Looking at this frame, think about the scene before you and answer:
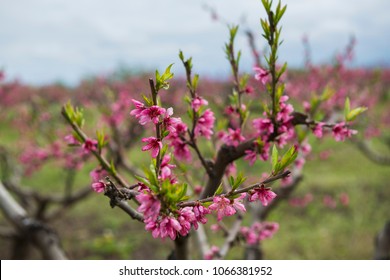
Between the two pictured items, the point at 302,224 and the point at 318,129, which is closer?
the point at 318,129

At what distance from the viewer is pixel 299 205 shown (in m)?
7.75

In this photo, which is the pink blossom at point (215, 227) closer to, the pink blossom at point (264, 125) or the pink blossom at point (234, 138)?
the pink blossom at point (234, 138)

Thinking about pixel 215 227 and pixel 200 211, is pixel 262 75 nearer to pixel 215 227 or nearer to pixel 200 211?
pixel 200 211

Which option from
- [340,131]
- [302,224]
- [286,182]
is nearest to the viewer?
[340,131]

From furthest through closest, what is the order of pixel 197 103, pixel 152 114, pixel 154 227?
pixel 197 103 → pixel 152 114 → pixel 154 227

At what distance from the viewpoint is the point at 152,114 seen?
1.30m

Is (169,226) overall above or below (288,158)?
below

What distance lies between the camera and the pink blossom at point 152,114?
1.28m

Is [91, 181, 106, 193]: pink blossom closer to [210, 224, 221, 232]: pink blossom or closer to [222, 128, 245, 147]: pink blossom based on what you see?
[222, 128, 245, 147]: pink blossom

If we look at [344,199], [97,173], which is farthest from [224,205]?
[344,199]

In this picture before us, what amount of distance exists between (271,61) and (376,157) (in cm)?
536

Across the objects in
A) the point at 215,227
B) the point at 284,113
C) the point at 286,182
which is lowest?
the point at 286,182

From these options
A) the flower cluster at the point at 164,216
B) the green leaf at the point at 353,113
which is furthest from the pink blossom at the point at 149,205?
the green leaf at the point at 353,113
